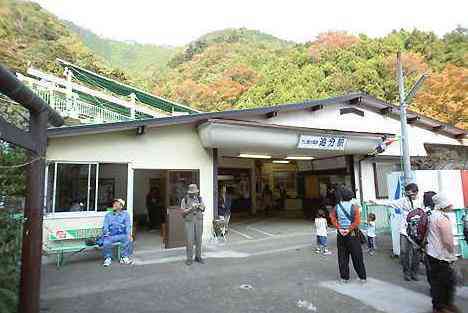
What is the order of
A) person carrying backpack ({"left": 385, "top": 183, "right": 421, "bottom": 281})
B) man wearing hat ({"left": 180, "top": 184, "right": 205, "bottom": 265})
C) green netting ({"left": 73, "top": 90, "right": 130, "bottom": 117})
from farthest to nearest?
green netting ({"left": 73, "top": 90, "right": 130, "bottom": 117}) → man wearing hat ({"left": 180, "top": 184, "right": 205, "bottom": 265}) → person carrying backpack ({"left": 385, "top": 183, "right": 421, "bottom": 281})

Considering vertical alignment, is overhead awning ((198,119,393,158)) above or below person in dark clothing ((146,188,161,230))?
above

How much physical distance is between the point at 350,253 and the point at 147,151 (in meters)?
6.60

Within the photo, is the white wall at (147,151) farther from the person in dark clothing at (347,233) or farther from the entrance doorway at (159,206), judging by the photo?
the person in dark clothing at (347,233)

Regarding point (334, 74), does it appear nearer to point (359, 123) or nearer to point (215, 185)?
point (359, 123)

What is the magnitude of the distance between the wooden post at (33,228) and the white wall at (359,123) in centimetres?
825

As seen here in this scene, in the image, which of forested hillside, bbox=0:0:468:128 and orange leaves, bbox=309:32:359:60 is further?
orange leaves, bbox=309:32:359:60

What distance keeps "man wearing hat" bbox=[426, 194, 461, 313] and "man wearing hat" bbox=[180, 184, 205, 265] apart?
487 centimetres

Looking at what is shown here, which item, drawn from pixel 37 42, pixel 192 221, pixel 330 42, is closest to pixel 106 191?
pixel 192 221

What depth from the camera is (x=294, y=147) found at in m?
11.9

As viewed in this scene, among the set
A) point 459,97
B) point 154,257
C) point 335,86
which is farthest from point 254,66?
point 154,257

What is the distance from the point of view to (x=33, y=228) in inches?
179

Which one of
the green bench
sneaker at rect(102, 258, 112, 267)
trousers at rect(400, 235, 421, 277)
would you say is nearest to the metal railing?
the green bench

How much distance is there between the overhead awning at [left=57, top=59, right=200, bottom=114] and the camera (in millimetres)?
21562

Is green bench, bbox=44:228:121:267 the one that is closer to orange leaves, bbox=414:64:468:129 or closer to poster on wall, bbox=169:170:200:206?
poster on wall, bbox=169:170:200:206
